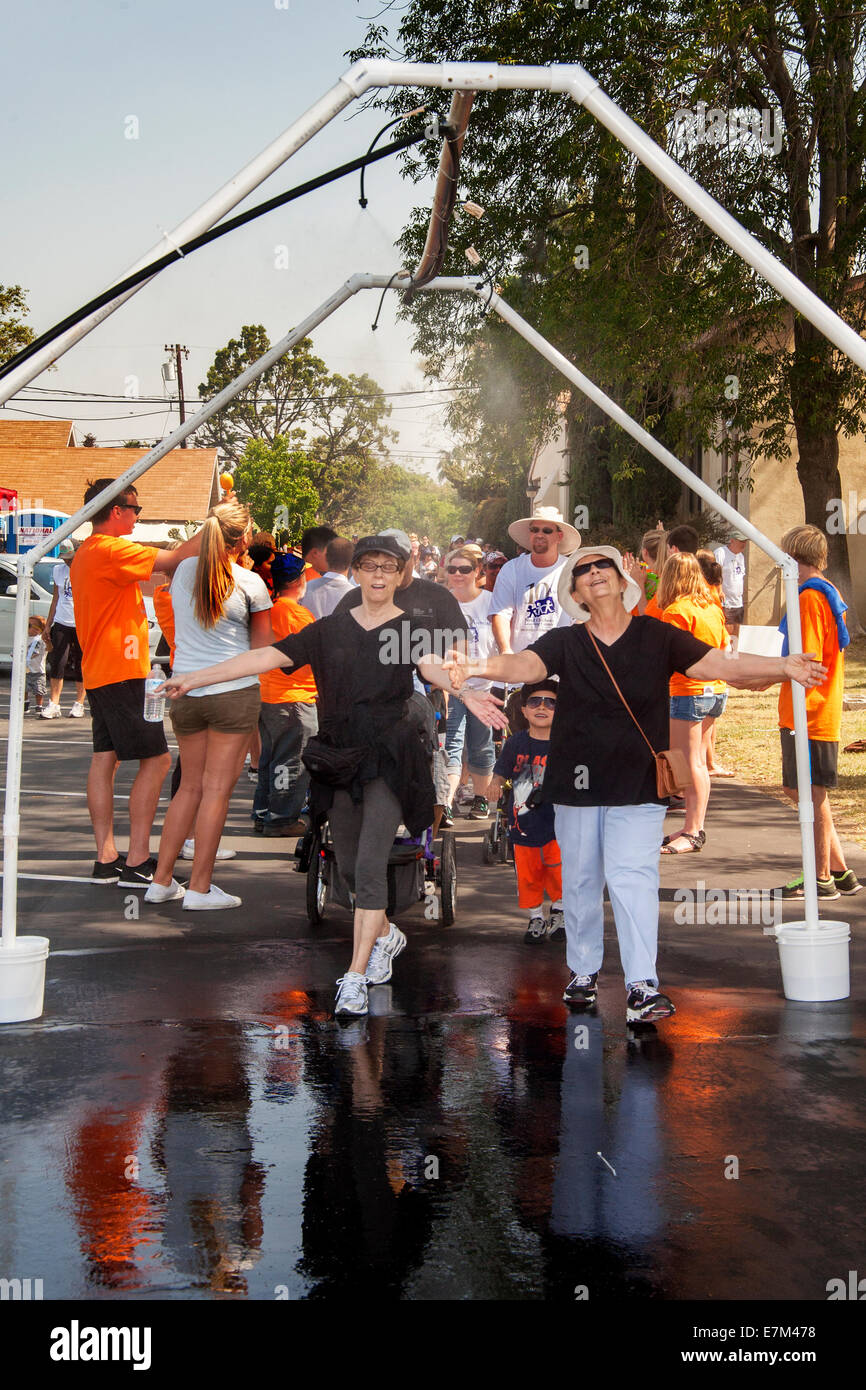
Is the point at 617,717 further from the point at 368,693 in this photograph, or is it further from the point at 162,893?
the point at 162,893

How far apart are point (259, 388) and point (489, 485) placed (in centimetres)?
1361

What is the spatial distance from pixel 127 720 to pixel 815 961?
4.08m

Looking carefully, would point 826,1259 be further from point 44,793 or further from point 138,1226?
point 44,793

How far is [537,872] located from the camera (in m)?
7.21

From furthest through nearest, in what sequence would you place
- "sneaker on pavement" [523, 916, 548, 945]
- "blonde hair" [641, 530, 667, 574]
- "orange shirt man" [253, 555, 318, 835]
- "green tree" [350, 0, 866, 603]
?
"green tree" [350, 0, 866, 603], "blonde hair" [641, 530, 667, 574], "orange shirt man" [253, 555, 318, 835], "sneaker on pavement" [523, 916, 548, 945]

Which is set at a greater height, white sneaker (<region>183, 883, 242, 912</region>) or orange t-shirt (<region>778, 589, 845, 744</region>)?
orange t-shirt (<region>778, 589, 845, 744</region>)

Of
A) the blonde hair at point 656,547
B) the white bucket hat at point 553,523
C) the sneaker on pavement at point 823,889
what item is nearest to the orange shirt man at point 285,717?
the white bucket hat at point 553,523

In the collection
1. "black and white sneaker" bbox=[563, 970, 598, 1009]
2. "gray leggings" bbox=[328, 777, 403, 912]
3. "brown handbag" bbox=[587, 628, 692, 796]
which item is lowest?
"black and white sneaker" bbox=[563, 970, 598, 1009]

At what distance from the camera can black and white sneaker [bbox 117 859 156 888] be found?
27.8ft

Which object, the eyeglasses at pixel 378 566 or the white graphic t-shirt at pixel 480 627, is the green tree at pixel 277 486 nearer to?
the white graphic t-shirt at pixel 480 627

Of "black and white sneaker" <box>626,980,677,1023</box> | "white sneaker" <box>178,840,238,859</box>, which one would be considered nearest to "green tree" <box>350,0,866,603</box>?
"white sneaker" <box>178,840,238,859</box>

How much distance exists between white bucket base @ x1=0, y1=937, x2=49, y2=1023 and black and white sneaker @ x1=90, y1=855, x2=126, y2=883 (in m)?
2.80

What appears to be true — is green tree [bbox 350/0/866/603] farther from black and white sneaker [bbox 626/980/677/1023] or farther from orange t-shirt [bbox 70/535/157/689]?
black and white sneaker [bbox 626/980/677/1023]

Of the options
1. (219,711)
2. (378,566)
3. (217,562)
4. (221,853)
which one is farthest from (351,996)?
(221,853)
